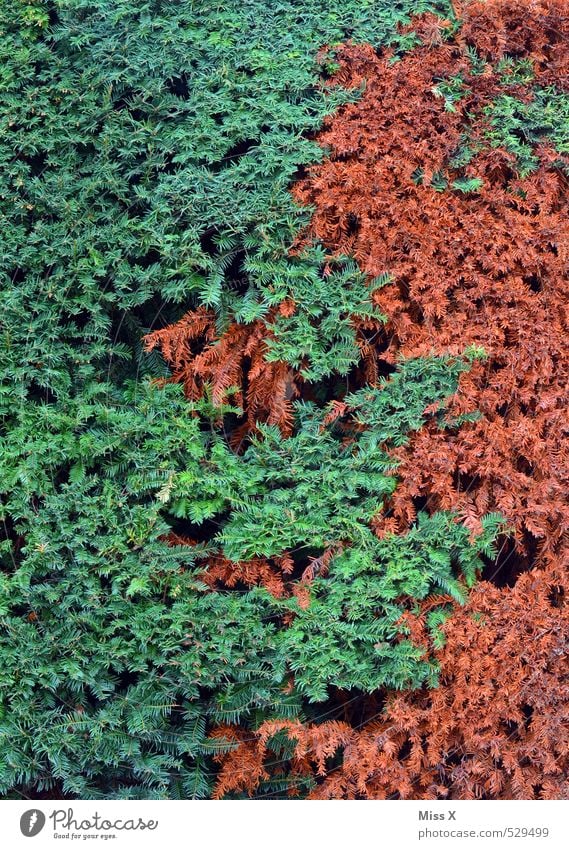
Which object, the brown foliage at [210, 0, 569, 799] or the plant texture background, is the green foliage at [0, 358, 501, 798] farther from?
the brown foliage at [210, 0, 569, 799]

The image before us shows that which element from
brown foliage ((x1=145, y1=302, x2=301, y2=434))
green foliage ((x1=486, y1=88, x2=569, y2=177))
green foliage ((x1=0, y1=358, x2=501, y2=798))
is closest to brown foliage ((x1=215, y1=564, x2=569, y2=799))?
green foliage ((x1=0, y1=358, x2=501, y2=798))

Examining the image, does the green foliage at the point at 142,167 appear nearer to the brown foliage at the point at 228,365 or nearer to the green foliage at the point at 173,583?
the brown foliage at the point at 228,365

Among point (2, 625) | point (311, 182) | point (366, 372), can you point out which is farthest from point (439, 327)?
point (2, 625)

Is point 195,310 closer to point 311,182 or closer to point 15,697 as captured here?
point 311,182

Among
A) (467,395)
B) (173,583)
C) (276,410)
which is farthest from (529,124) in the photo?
(173,583)

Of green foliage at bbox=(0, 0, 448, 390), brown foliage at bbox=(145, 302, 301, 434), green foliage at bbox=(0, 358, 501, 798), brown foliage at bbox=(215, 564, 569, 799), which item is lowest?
brown foliage at bbox=(215, 564, 569, 799)

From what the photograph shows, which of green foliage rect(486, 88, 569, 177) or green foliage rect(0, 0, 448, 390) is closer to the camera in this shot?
green foliage rect(0, 0, 448, 390)

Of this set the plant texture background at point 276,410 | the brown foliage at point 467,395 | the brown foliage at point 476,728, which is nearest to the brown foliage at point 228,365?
the plant texture background at point 276,410

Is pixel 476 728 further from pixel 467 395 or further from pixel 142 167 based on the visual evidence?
pixel 142 167
